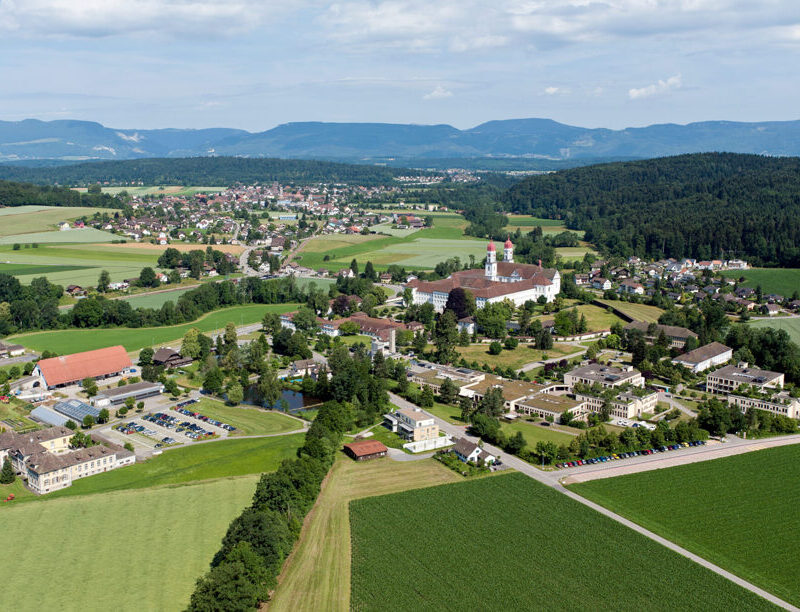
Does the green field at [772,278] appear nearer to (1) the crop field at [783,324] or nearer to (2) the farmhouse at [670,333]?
(1) the crop field at [783,324]

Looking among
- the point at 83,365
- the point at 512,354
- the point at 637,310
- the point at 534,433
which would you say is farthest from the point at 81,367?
the point at 637,310

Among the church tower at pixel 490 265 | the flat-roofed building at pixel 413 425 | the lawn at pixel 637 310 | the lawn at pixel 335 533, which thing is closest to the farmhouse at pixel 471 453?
the lawn at pixel 335 533

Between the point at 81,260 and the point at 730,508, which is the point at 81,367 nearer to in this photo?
the point at 730,508

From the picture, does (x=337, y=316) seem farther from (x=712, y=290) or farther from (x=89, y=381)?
(x=712, y=290)

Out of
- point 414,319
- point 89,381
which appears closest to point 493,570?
point 89,381

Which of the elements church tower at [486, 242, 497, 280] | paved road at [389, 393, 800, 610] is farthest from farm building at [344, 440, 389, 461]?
church tower at [486, 242, 497, 280]
